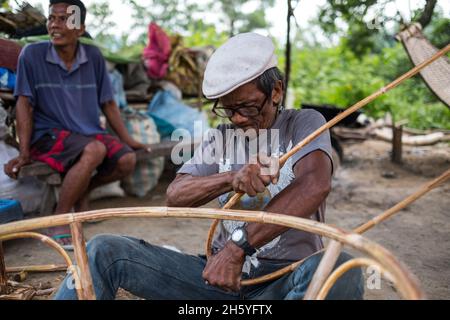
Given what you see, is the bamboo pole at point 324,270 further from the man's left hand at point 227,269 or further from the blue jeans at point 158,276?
the man's left hand at point 227,269

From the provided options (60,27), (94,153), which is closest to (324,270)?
(94,153)

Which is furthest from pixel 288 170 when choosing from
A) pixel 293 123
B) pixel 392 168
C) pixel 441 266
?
pixel 392 168

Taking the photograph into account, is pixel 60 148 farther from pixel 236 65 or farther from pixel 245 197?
pixel 236 65

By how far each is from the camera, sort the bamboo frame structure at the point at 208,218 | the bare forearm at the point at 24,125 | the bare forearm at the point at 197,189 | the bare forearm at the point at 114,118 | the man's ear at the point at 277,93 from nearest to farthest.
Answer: the bamboo frame structure at the point at 208,218
the bare forearm at the point at 197,189
the man's ear at the point at 277,93
the bare forearm at the point at 24,125
the bare forearm at the point at 114,118

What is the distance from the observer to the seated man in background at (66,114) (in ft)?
11.7

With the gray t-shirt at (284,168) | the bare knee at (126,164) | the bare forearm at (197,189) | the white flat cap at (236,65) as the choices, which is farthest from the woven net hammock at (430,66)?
the bare knee at (126,164)

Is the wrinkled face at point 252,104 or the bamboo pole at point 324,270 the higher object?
the wrinkled face at point 252,104

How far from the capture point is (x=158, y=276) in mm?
1708

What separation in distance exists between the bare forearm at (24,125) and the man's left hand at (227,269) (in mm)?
2466

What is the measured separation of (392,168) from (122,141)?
151 inches

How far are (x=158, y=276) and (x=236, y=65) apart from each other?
833 mm

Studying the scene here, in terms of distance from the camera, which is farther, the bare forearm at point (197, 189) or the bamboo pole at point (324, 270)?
the bare forearm at point (197, 189)

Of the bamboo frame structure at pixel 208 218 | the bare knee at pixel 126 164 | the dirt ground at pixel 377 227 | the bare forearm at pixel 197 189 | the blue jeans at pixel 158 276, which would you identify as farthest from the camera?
the bare knee at pixel 126 164

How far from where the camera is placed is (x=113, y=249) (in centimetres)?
162
